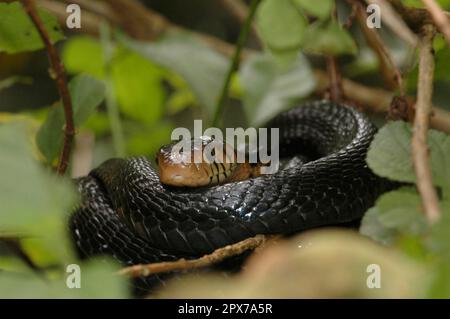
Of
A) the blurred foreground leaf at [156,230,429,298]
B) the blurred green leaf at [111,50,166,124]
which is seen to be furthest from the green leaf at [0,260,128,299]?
the blurred green leaf at [111,50,166,124]

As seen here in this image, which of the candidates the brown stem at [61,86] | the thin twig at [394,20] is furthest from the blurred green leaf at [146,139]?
the thin twig at [394,20]

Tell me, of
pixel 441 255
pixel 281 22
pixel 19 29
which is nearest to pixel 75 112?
pixel 19 29

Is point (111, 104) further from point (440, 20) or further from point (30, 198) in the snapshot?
point (30, 198)

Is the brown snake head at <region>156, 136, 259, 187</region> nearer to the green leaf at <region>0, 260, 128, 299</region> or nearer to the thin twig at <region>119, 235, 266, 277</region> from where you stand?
the thin twig at <region>119, 235, 266, 277</region>

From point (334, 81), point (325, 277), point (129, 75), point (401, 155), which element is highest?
point (129, 75)

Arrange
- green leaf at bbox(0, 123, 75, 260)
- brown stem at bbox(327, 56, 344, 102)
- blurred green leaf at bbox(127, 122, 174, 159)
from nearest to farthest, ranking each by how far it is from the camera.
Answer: green leaf at bbox(0, 123, 75, 260)
brown stem at bbox(327, 56, 344, 102)
blurred green leaf at bbox(127, 122, 174, 159)

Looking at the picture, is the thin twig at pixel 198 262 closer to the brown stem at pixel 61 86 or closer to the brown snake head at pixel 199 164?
the brown snake head at pixel 199 164

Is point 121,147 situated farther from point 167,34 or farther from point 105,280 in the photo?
point 105,280
